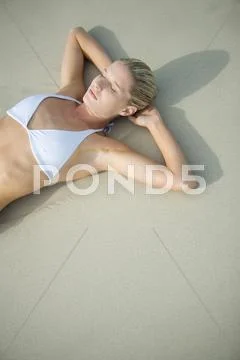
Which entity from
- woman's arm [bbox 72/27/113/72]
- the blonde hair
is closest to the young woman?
the blonde hair

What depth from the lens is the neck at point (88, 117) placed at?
4.67 feet

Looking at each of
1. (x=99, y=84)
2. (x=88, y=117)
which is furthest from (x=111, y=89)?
(x=88, y=117)

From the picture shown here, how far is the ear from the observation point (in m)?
1.40

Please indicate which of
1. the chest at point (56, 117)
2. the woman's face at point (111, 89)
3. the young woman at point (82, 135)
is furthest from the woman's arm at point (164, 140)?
the chest at point (56, 117)

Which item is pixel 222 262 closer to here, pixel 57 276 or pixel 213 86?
pixel 57 276

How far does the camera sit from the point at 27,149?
135 cm

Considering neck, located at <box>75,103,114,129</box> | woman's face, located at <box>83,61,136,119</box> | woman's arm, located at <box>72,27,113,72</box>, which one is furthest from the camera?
woman's arm, located at <box>72,27,113,72</box>

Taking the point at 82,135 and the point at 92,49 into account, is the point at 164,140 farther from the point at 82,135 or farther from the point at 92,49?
the point at 92,49

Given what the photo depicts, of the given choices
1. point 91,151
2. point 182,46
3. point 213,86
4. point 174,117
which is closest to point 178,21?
point 182,46

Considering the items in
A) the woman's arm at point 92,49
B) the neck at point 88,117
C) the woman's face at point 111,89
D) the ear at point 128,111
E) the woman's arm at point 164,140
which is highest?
the woman's arm at point 92,49

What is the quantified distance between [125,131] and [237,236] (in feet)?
1.92

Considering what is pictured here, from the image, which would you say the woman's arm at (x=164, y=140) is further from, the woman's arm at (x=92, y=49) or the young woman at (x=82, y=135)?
the woman's arm at (x=92, y=49)

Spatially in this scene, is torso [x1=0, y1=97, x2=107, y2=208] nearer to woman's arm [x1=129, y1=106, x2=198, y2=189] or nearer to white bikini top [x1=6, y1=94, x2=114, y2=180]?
white bikini top [x1=6, y1=94, x2=114, y2=180]

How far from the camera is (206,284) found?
1.34 m
